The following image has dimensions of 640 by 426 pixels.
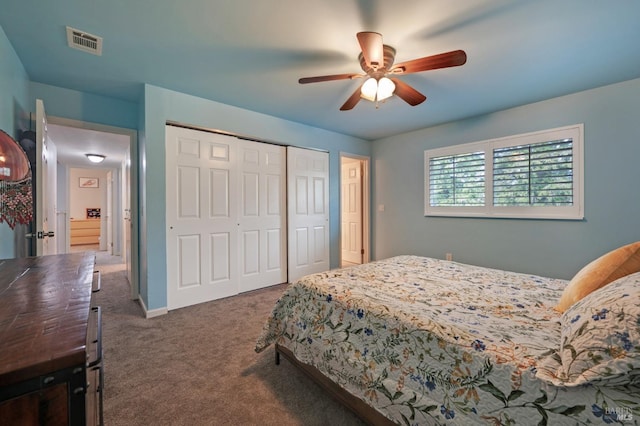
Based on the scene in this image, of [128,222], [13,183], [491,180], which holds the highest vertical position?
[491,180]

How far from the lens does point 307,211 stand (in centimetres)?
414

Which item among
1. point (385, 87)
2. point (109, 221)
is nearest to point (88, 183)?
point (109, 221)

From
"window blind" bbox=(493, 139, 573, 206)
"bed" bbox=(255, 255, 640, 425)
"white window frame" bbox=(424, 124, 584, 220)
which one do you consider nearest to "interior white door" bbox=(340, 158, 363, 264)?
"white window frame" bbox=(424, 124, 584, 220)

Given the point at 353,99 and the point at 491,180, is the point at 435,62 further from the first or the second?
the point at 491,180

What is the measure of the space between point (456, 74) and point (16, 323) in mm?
3153

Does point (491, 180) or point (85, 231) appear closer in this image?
point (491, 180)

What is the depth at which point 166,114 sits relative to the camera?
9.23ft

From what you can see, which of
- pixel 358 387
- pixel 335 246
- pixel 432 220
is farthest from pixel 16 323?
pixel 432 220

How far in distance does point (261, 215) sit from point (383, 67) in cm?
237

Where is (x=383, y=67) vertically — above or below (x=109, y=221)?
above

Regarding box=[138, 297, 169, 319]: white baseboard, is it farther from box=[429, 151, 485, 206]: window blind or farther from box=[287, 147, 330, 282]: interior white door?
box=[429, 151, 485, 206]: window blind

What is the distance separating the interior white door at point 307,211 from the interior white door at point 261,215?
0.12 metres

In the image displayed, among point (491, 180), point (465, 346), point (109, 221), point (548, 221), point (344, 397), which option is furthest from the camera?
point (109, 221)

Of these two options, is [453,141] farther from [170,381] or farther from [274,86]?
[170,381]
